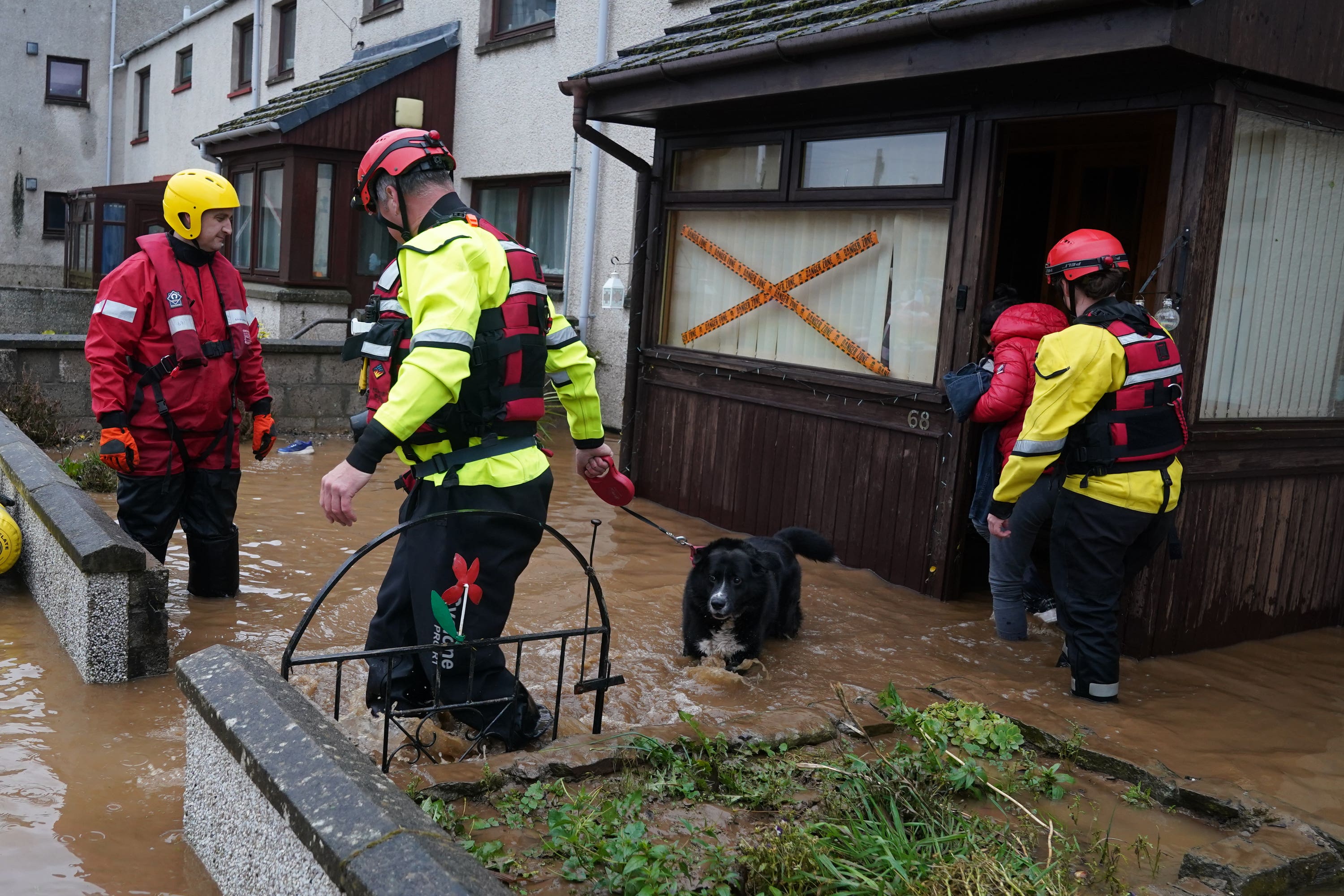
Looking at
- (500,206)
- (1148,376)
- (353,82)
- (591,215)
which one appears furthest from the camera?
(500,206)

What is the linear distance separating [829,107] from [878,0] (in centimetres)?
76

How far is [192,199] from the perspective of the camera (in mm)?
5172

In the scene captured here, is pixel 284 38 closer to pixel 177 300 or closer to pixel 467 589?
pixel 177 300

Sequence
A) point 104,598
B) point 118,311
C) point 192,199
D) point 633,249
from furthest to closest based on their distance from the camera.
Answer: point 633,249 → point 192,199 → point 118,311 → point 104,598

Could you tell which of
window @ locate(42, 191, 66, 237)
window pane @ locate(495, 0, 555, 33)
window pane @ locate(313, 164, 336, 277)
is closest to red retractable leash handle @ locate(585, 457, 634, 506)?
window pane @ locate(495, 0, 555, 33)

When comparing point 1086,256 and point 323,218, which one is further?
point 323,218

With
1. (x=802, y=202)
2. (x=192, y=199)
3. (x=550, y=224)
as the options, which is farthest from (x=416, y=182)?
(x=550, y=224)

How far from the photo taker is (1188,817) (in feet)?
12.1

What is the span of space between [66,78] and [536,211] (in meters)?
20.5

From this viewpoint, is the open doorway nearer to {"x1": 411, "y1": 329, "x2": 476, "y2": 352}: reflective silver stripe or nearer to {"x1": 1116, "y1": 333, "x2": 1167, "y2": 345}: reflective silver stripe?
{"x1": 1116, "y1": 333, "x2": 1167, "y2": 345}: reflective silver stripe

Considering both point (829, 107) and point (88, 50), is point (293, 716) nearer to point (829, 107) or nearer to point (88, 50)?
point (829, 107)

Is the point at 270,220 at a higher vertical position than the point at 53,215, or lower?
lower

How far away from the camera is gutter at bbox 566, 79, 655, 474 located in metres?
8.02

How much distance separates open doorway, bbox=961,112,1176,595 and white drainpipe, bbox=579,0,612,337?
16.2ft
